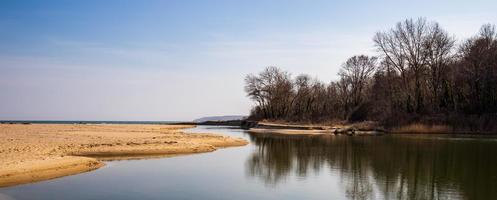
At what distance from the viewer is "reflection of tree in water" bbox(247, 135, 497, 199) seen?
752 inches

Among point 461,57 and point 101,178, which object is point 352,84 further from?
point 101,178

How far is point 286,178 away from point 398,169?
707cm

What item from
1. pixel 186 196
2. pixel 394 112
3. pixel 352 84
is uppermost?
pixel 352 84

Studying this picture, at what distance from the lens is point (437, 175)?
Answer: 23.7 meters

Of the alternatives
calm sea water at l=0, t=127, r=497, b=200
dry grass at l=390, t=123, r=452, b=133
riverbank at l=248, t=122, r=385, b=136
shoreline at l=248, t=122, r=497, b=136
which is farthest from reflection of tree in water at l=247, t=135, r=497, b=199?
riverbank at l=248, t=122, r=385, b=136

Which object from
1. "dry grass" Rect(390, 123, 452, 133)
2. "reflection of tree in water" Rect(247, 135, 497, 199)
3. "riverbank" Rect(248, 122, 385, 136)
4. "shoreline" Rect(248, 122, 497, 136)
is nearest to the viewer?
"reflection of tree in water" Rect(247, 135, 497, 199)

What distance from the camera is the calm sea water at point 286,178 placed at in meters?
18.1

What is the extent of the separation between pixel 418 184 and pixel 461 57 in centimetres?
5126

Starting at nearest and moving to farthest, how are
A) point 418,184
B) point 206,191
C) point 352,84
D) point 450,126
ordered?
1. point 206,191
2. point 418,184
3. point 450,126
4. point 352,84

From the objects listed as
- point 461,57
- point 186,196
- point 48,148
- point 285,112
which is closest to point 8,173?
point 186,196

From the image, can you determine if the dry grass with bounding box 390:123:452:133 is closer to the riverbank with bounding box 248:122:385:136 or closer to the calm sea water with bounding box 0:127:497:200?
the riverbank with bounding box 248:122:385:136

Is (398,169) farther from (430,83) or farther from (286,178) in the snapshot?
(430,83)

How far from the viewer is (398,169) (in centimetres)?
2623

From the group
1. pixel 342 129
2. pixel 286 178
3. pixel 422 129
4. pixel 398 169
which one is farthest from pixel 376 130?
pixel 286 178
